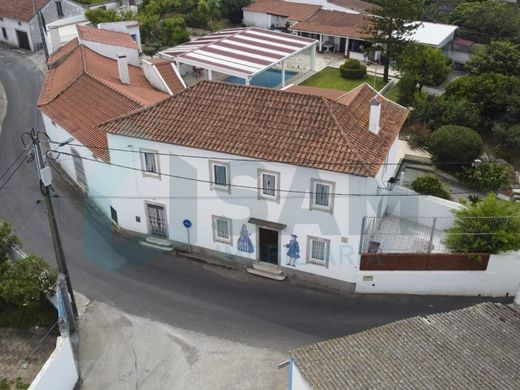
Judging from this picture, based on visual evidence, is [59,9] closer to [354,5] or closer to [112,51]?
[112,51]

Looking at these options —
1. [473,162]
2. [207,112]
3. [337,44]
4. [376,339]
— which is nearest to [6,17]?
[337,44]

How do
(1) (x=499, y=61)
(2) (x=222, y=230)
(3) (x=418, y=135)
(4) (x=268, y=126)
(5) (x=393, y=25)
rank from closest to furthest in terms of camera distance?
1. (4) (x=268, y=126)
2. (2) (x=222, y=230)
3. (3) (x=418, y=135)
4. (1) (x=499, y=61)
5. (5) (x=393, y=25)

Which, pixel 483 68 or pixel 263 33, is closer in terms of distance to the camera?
pixel 483 68

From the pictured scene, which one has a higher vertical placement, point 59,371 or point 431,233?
point 431,233

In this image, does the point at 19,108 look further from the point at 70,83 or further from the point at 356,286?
the point at 356,286

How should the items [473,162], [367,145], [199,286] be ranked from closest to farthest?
[367,145] → [199,286] → [473,162]

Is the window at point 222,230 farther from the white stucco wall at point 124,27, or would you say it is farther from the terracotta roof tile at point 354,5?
the terracotta roof tile at point 354,5

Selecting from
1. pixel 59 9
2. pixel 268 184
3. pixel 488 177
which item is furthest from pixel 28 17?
pixel 488 177
